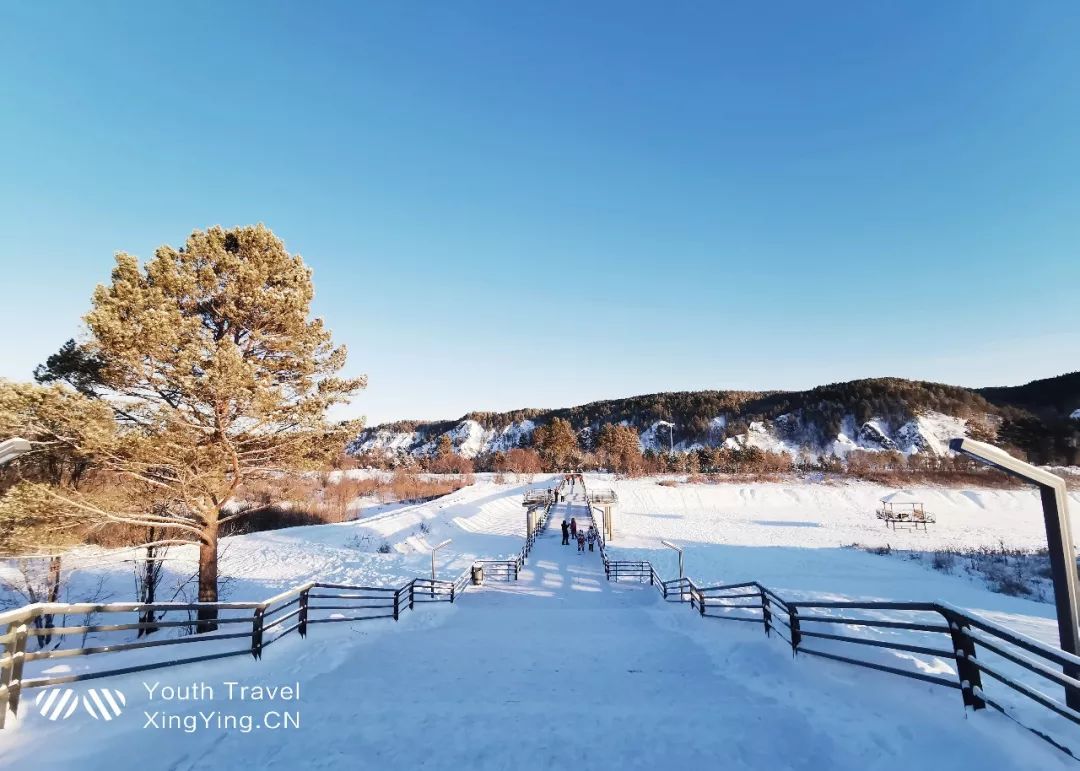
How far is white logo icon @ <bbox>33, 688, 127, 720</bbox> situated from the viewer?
4934 millimetres

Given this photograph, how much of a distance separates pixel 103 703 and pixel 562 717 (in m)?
4.80

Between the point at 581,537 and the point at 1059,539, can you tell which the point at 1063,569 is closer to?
the point at 1059,539

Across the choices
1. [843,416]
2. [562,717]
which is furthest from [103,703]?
[843,416]

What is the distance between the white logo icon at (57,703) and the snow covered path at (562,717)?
0.26 m

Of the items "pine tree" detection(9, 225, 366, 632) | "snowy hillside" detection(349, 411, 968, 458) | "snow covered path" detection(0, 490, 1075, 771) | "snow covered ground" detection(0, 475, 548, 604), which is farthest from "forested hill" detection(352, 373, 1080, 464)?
"snow covered path" detection(0, 490, 1075, 771)

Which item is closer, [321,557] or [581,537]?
[321,557]

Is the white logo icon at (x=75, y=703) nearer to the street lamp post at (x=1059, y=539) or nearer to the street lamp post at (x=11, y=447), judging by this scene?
the street lamp post at (x=11, y=447)

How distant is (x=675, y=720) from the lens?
5.11 metres

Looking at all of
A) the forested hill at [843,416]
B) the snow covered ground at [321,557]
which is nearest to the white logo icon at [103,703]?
the snow covered ground at [321,557]

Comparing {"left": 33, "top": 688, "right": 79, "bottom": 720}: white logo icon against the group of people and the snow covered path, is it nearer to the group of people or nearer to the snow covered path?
the snow covered path

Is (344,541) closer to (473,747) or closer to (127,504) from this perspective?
(127,504)

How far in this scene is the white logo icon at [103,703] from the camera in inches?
198

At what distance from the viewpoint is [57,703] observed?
16.6 feet

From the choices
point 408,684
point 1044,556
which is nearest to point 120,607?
point 408,684
